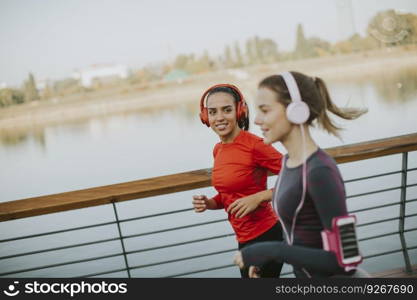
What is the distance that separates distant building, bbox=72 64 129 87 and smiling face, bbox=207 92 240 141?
24.0m

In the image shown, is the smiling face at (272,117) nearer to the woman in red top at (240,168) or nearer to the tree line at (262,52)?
the woman in red top at (240,168)

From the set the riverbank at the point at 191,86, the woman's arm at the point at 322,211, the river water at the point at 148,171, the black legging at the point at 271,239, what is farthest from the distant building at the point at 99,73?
the woman's arm at the point at 322,211

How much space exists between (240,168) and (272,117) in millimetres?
462

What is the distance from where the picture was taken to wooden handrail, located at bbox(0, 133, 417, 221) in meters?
1.87

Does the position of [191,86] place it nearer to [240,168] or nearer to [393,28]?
[393,28]

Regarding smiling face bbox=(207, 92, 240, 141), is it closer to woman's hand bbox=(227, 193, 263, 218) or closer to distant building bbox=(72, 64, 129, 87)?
woman's hand bbox=(227, 193, 263, 218)

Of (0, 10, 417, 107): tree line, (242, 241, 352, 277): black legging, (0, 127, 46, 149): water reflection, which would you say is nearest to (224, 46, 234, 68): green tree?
(0, 10, 417, 107): tree line

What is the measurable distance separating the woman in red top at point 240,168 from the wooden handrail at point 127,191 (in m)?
0.30

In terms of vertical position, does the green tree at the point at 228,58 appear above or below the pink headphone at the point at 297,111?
above

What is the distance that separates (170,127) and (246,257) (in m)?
22.9

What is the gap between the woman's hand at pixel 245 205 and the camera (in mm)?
1439

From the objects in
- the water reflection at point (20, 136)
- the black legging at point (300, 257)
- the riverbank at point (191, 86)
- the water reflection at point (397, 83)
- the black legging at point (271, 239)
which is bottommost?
the water reflection at point (397, 83)

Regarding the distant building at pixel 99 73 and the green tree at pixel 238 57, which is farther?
the green tree at pixel 238 57

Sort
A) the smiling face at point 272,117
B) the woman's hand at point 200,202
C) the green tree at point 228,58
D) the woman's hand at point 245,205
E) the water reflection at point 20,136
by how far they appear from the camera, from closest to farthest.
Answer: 1. the smiling face at point 272,117
2. the woman's hand at point 245,205
3. the woman's hand at point 200,202
4. the green tree at point 228,58
5. the water reflection at point 20,136
